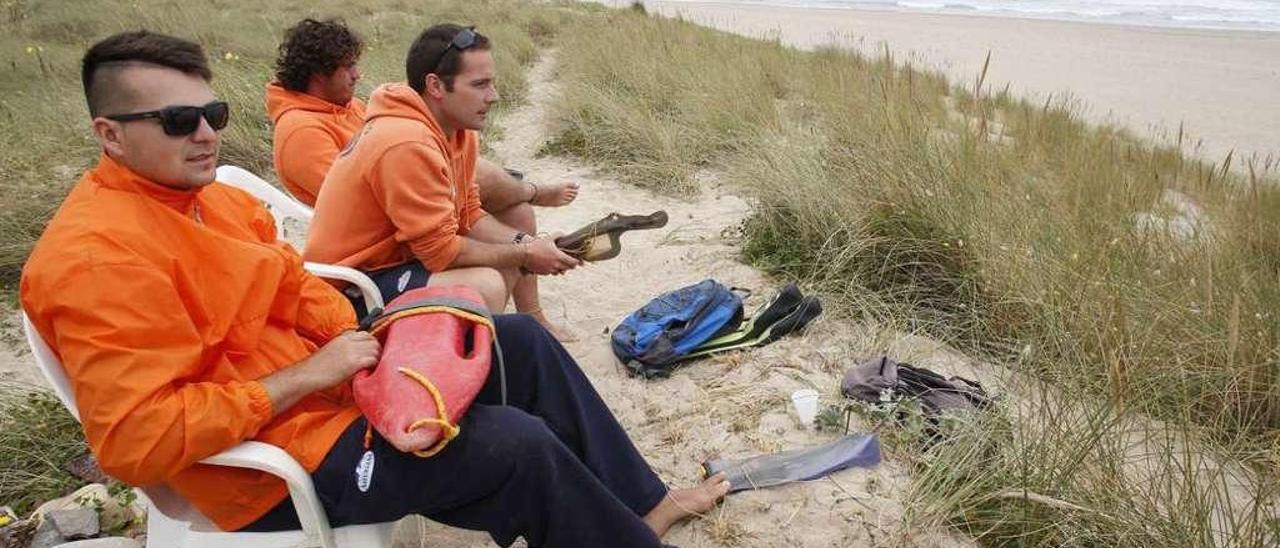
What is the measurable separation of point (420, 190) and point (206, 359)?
1.09 meters

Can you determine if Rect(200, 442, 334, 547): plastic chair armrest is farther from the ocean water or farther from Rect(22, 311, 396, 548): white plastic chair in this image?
the ocean water

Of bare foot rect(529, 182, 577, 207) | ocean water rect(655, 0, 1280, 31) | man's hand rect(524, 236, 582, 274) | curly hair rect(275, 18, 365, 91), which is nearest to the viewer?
man's hand rect(524, 236, 582, 274)

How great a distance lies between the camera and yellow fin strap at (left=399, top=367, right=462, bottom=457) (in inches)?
67.3

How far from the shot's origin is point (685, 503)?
233 centimetres

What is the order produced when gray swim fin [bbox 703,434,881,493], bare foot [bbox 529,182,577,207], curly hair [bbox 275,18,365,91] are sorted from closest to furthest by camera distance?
gray swim fin [bbox 703,434,881,493] < curly hair [bbox 275,18,365,91] < bare foot [bbox 529,182,577,207]

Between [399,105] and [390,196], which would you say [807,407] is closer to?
[390,196]

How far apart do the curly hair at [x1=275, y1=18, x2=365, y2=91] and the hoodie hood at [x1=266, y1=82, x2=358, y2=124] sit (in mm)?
40

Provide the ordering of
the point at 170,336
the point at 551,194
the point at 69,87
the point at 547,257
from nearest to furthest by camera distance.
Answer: the point at 170,336 → the point at 547,257 → the point at 551,194 → the point at 69,87

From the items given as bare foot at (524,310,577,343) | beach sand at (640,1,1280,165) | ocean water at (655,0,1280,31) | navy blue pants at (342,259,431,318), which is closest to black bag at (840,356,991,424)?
bare foot at (524,310,577,343)

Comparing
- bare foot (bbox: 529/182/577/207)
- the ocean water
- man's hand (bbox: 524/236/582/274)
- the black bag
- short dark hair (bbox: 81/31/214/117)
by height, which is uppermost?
short dark hair (bbox: 81/31/214/117)

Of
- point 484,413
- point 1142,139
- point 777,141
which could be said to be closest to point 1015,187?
point 777,141

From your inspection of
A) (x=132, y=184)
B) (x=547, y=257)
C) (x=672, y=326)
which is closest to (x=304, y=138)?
(x=547, y=257)

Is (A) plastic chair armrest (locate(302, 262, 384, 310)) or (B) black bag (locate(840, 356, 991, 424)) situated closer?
(A) plastic chair armrest (locate(302, 262, 384, 310))

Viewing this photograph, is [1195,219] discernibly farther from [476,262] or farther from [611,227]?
[476,262]
